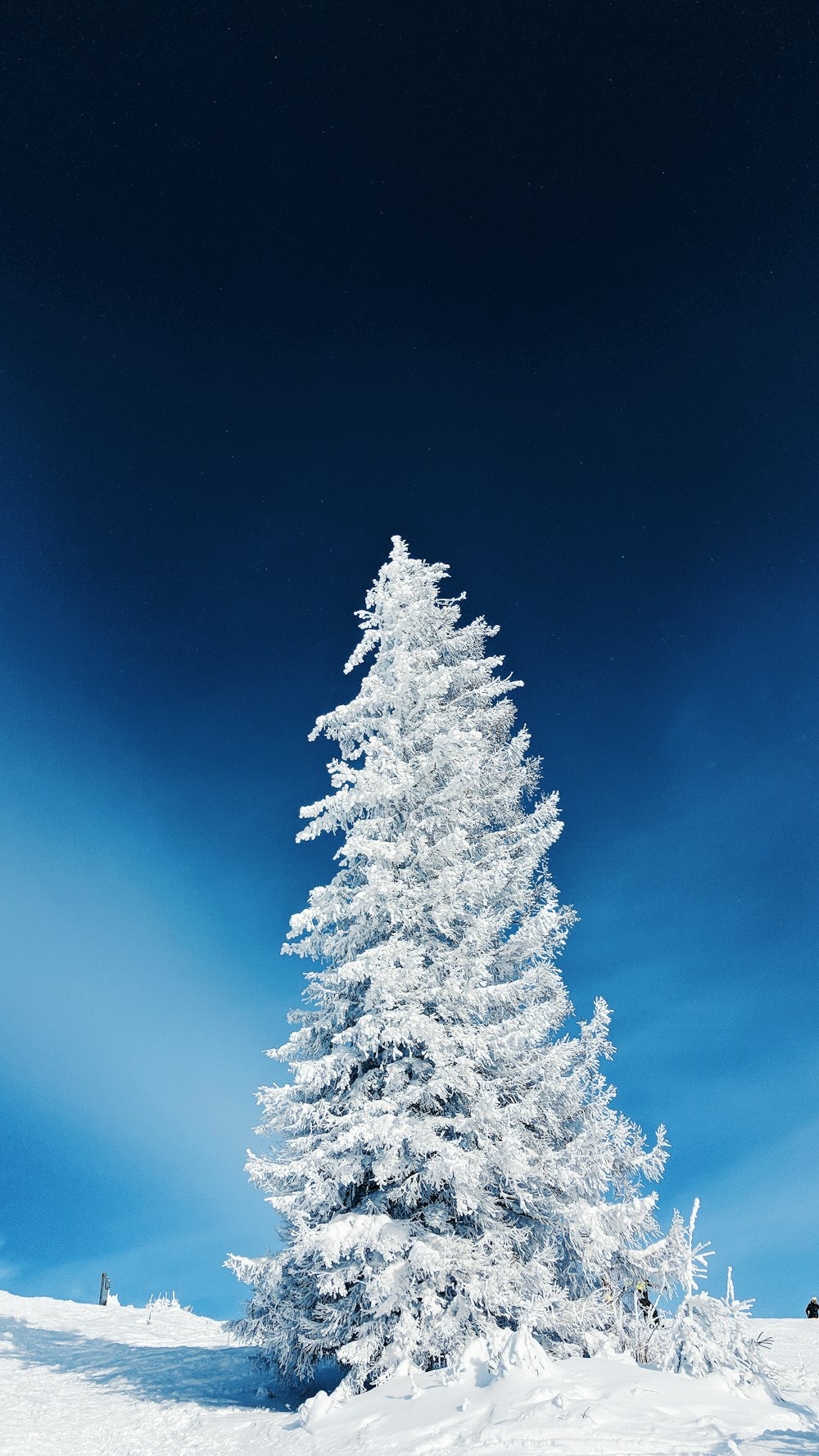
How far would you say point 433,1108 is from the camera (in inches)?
401

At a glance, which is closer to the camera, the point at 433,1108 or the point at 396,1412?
the point at 396,1412

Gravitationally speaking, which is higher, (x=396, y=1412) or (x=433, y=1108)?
(x=433, y=1108)

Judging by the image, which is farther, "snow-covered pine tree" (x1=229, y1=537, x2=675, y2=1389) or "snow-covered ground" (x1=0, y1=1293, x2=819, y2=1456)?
"snow-covered pine tree" (x1=229, y1=537, x2=675, y2=1389)

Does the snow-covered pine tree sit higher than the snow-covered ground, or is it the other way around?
the snow-covered pine tree

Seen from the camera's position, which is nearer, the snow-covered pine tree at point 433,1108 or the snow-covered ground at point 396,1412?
the snow-covered ground at point 396,1412

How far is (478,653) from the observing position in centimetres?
1392

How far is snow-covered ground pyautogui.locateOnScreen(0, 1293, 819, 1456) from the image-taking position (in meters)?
5.68

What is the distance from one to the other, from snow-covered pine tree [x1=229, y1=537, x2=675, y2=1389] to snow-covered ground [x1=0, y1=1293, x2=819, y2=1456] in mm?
898

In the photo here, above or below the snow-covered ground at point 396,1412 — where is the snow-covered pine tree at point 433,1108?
above

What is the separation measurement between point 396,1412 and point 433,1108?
3190mm

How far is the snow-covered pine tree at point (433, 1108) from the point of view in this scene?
909 cm

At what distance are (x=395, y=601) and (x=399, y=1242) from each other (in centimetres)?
915

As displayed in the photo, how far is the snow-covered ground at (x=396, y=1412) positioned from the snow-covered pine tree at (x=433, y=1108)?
0.90 meters

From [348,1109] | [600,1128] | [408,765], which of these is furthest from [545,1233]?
[408,765]
